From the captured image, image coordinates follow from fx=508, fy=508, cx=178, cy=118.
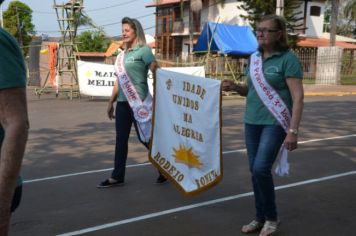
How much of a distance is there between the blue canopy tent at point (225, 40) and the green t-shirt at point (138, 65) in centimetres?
1540

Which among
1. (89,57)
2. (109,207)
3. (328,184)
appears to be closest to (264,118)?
(109,207)

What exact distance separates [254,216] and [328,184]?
1.65 meters

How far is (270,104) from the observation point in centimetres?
423

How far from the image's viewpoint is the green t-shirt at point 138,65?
5.92 metres

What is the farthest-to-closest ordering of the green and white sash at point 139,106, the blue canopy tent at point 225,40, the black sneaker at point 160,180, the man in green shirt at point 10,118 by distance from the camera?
the blue canopy tent at point 225,40
the black sneaker at point 160,180
the green and white sash at point 139,106
the man in green shirt at point 10,118

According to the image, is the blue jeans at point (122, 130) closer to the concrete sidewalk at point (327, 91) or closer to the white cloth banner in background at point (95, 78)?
the white cloth banner in background at point (95, 78)

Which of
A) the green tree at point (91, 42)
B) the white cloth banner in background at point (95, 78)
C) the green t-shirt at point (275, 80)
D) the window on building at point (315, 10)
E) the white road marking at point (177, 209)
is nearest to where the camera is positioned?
the green t-shirt at point (275, 80)

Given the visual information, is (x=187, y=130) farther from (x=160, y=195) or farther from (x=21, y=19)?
(x=21, y=19)

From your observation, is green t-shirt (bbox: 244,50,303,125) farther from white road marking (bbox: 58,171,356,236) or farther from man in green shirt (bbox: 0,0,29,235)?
man in green shirt (bbox: 0,0,29,235)

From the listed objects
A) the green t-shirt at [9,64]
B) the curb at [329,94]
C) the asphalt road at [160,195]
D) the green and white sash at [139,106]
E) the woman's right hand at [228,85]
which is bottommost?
the curb at [329,94]

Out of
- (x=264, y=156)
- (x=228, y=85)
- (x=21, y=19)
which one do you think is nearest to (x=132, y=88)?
(x=228, y=85)

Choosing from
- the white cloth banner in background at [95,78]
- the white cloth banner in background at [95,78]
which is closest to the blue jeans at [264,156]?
the white cloth banner in background at [95,78]

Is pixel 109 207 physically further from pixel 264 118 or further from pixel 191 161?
Result: pixel 264 118

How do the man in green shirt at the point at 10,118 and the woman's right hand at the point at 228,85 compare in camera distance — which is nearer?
the man in green shirt at the point at 10,118
